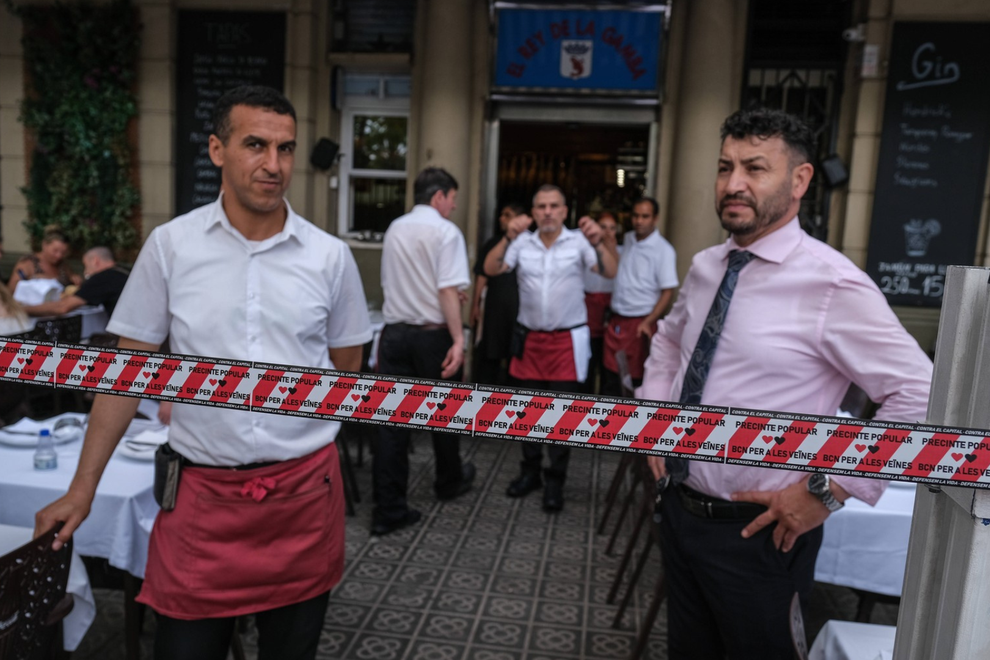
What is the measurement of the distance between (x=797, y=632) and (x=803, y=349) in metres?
0.61

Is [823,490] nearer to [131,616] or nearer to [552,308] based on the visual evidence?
[131,616]

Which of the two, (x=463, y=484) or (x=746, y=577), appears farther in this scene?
(x=463, y=484)

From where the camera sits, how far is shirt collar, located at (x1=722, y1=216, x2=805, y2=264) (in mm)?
1844

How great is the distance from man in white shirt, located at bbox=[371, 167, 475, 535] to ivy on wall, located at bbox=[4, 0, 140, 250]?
4.13m

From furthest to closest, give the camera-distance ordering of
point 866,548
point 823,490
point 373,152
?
point 373,152 < point 866,548 < point 823,490

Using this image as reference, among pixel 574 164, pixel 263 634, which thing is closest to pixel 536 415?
pixel 263 634

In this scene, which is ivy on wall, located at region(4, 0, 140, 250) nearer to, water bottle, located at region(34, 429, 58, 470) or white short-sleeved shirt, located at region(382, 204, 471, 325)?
white short-sleeved shirt, located at region(382, 204, 471, 325)

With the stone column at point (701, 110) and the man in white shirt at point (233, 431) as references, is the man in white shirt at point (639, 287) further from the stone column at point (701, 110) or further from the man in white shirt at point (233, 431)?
the man in white shirt at point (233, 431)

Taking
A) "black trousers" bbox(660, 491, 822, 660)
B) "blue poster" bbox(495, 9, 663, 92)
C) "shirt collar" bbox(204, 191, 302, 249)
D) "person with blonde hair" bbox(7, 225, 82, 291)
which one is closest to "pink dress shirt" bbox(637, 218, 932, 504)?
"black trousers" bbox(660, 491, 822, 660)

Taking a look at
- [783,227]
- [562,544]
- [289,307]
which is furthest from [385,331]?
[783,227]

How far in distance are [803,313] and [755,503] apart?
18.1 inches

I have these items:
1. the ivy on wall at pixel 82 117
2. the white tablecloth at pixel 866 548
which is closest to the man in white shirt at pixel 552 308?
the white tablecloth at pixel 866 548

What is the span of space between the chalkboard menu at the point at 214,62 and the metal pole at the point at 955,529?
6945 millimetres

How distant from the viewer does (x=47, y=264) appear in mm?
6461
